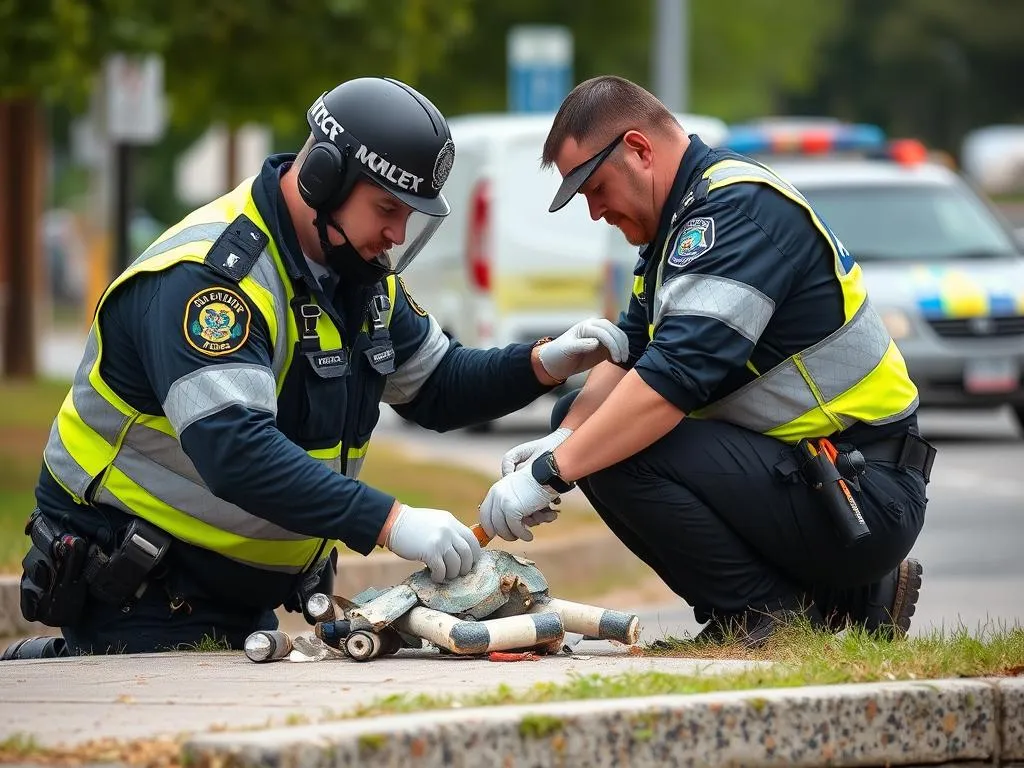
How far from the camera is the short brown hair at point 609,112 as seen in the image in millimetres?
4789

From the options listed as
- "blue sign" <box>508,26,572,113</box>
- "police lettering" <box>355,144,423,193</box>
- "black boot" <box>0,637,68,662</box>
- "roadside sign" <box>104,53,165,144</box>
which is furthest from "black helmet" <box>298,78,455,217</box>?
"blue sign" <box>508,26,572,113</box>

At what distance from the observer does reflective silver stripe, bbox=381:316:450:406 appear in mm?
5238

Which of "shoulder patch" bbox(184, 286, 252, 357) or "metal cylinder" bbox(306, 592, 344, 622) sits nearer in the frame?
"shoulder patch" bbox(184, 286, 252, 357)

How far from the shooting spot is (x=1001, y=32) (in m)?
61.4

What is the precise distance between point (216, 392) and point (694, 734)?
1325 millimetres

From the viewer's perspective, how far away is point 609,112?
4.79m

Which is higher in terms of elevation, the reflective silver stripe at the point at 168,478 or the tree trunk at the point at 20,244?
the reflective silver stripe at the point at 168,478

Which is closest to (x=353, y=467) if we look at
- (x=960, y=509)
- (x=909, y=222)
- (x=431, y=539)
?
(x=431, y=539)

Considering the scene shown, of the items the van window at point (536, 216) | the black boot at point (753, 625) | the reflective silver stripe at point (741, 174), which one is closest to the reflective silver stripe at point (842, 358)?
Answer: the reflective silver stripe at point (741, 174)

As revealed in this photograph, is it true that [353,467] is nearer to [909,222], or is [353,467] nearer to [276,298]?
[276,298]

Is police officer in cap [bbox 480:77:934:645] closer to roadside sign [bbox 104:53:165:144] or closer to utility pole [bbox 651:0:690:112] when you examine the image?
roadside sign [bbox 104:53:165:144]

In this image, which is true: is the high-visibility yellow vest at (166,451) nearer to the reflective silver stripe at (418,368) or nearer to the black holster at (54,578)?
the black holster at (54,578)

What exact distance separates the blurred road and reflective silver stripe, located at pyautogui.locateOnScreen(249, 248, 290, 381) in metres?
1.47

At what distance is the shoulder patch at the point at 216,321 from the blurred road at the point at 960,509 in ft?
5.44
